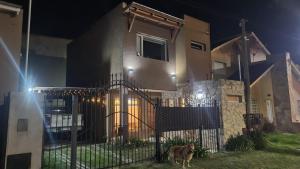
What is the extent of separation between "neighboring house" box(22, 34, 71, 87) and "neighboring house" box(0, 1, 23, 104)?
8.37 metres

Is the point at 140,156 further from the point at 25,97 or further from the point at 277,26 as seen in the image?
the point at 277,26

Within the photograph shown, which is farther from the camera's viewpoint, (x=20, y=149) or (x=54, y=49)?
(x=54, y=49)

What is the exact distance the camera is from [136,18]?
44.2 ft

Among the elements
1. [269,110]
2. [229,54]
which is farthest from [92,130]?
[229,54]

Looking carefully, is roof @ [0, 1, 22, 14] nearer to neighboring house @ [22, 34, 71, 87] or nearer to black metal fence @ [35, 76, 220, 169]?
black metal fence @ [35, 76, 220, 169]

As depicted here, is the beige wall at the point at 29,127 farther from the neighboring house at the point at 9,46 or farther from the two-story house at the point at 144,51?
the two-story house at the point at 144,51

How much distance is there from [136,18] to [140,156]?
8.03 meters

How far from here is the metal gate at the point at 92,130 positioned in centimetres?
696

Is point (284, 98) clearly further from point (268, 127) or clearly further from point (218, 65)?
point (218, 65)

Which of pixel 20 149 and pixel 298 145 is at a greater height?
pixel 20 149

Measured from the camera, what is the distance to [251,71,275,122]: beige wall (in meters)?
18.3

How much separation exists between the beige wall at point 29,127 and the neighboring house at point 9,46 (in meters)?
4.25

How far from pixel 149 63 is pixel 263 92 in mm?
10480

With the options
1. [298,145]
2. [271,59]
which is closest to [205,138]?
[298,145]
